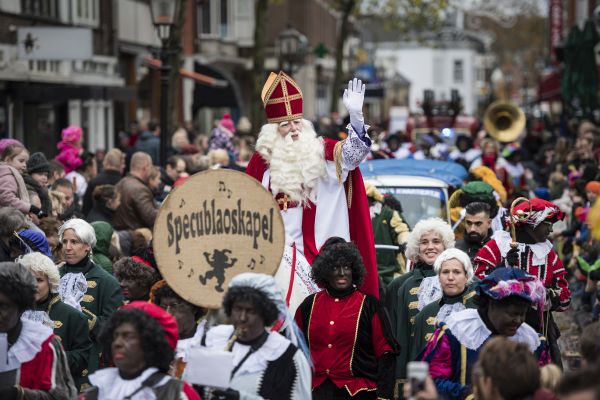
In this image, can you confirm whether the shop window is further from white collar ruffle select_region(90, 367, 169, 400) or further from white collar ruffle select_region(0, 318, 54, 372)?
white collar ruffle select_region(90, 367, 169, 400)

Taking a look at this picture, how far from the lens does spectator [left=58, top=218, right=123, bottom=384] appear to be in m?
8.35

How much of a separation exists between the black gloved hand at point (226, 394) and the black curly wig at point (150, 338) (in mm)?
296

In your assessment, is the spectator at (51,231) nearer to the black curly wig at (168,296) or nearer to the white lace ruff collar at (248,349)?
the black curly wig at (168,296)

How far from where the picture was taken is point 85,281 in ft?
27.8

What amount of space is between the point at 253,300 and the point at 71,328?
181 centimetres

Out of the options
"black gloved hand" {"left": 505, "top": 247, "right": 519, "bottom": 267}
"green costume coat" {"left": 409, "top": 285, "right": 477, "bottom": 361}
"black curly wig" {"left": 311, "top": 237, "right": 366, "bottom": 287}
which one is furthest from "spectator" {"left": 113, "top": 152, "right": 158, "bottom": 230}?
"black curly wig" {"left": 311, "top": 237, "right": 366, "bottom": 287}

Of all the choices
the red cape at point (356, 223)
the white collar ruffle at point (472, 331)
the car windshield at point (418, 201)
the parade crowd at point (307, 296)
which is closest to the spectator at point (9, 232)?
the parade crowd at point (307, 296)

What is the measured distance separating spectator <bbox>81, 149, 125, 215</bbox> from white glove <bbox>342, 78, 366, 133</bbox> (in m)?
5.27

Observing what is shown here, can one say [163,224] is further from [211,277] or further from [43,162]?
[43,162]

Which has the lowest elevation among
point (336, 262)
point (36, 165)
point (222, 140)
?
point (336, 262)

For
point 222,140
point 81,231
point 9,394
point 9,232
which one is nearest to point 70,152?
point 222,140

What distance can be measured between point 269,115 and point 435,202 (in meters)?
4.36

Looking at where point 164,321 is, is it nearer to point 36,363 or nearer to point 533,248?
point 36,363

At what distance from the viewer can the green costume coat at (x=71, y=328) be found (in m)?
7.55
